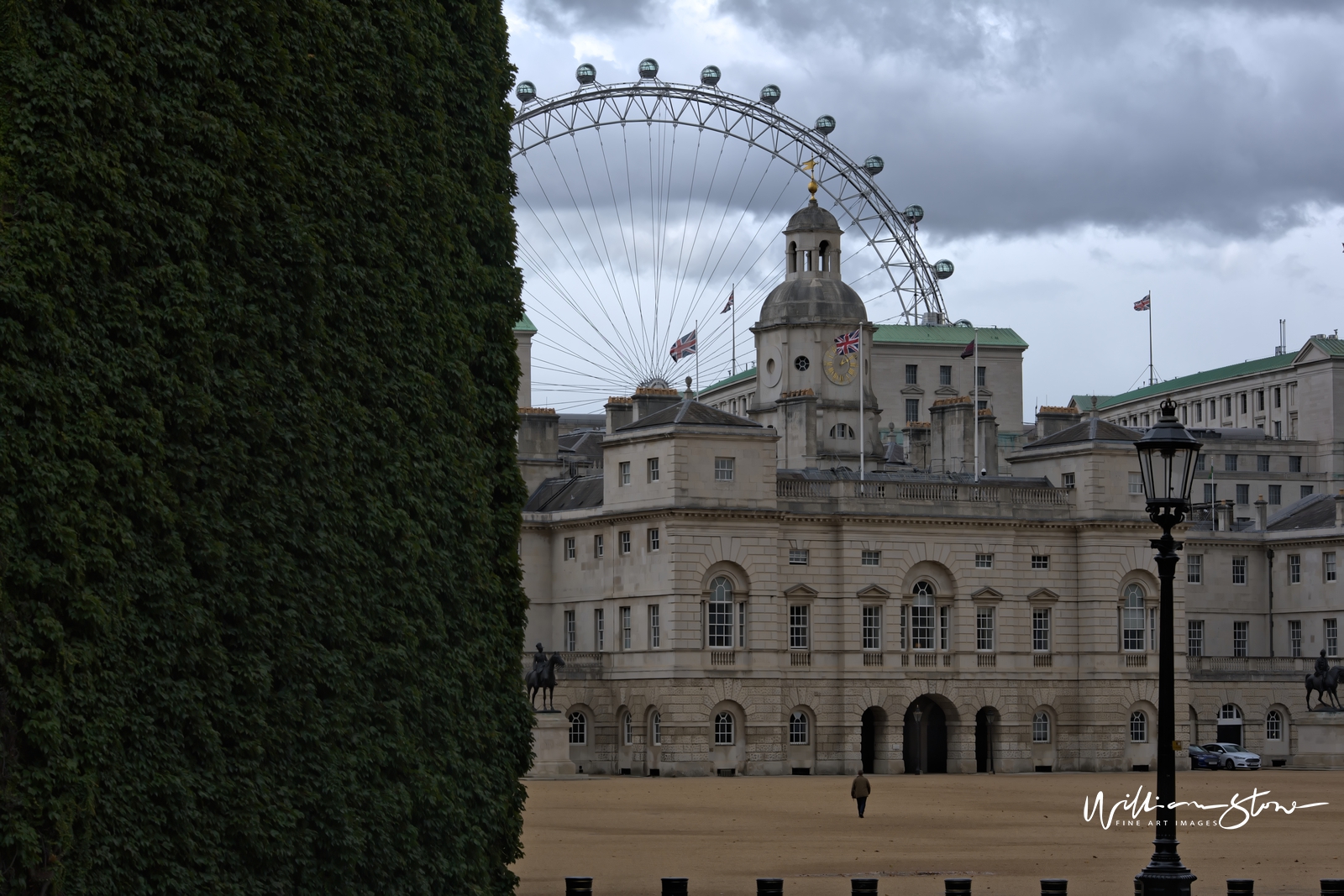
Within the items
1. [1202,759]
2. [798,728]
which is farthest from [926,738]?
[1202,759]

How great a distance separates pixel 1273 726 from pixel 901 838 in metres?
53.4

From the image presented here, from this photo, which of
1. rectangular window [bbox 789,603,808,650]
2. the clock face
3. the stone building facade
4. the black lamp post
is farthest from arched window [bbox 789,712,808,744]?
the black lamp post

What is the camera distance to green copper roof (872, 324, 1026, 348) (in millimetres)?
142750

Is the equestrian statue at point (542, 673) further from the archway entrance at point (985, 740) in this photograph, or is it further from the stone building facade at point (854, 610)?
the archway entrance at point (985, 740)

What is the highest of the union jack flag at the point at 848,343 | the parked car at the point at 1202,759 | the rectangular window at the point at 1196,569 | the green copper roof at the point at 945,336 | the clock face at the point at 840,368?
the green copper roof at the point at 945,336

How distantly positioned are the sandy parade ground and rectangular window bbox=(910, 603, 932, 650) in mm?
14282

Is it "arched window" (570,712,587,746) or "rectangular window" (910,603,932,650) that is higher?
"rectangular window" (910,603,932,650)

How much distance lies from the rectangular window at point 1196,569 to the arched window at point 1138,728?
52.3ft

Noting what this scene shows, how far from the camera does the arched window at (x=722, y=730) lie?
79688 mm

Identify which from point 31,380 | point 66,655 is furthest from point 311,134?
point 66,655

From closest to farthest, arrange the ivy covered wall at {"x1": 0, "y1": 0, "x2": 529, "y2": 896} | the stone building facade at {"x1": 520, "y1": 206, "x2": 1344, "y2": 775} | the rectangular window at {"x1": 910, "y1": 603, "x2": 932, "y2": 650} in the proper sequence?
the ivy covered wall at {"x1": 0, "y1": 0, "x2": 529, "y2": 896}, the stone building facade at {"x1": 520, "y1": 206, "x2": 1344, "y2": 775}, the rectangular window at {"x1": 910, "y1": 603, "x2": 932, "y2": 650}

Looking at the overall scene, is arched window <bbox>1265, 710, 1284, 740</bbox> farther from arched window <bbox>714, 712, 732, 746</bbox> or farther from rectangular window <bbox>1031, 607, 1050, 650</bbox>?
arched window <bbox>714, 712, 732, 746</bbox>

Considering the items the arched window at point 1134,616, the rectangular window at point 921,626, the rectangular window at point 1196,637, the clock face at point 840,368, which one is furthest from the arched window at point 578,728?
the rectangular window at point 1196,637

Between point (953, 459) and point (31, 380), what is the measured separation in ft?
262
